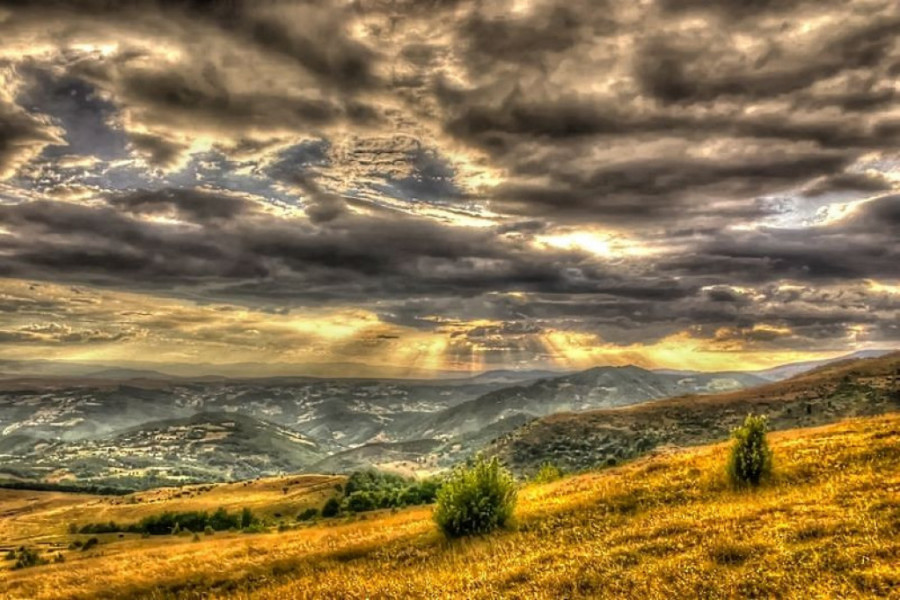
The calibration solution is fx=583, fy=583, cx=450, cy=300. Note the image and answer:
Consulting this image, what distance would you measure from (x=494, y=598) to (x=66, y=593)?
85.5 ft

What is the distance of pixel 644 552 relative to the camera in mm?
15398

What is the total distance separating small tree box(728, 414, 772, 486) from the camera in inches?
977

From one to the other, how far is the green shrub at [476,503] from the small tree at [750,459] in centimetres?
980

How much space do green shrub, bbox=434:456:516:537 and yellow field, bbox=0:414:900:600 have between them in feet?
3.27

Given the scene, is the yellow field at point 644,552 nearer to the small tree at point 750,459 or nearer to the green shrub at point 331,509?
the small tree at point 750,459

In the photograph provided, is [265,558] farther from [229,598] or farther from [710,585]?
[710,585]

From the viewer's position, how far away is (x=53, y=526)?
632ft

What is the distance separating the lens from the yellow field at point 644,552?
12055mm

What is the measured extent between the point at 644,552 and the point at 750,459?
493 inches

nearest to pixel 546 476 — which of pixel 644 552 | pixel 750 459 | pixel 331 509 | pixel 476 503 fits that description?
pixel 476 503

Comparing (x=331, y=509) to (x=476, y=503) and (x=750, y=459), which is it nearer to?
(x=476, y=503)

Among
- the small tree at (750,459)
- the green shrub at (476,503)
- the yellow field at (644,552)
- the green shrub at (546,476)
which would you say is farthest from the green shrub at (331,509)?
the small tree at (750,459)

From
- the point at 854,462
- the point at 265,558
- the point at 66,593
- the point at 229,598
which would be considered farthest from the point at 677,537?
the point at 66,593

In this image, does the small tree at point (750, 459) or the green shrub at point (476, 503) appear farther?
the green shrub at point (476, 503)
